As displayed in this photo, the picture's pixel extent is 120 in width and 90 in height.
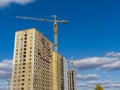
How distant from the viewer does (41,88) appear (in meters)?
154

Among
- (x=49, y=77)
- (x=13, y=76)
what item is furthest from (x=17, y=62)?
(x=49, y=77)

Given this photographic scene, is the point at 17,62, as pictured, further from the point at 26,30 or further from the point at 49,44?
the point at 49,44

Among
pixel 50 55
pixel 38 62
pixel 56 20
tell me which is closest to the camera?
pixel 38 62

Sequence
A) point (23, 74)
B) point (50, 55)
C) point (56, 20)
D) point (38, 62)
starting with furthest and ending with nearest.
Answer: point (50, 55)
point (56, 20)
point (38, 62)
point (23, 74)

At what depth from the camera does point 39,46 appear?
16288 centimetres

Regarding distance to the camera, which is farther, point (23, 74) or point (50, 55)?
point (50, 55)

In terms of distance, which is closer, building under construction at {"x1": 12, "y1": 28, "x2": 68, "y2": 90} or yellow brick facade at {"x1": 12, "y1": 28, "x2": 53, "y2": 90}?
yellow brick facade at {"x1": 12, "y1": 28, "x2": 53, "y2": 90}

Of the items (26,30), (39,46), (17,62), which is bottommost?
(17,62)

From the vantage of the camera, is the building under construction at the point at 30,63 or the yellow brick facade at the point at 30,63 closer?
the yellow brick facade at the point at 30,63

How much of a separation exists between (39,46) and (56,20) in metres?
23.4

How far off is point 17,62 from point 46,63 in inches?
1089

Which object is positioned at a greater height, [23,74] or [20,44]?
[20,44]

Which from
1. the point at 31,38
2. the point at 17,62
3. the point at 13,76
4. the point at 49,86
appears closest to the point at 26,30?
the point at 31,38

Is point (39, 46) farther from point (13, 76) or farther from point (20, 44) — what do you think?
point (13, 76)
